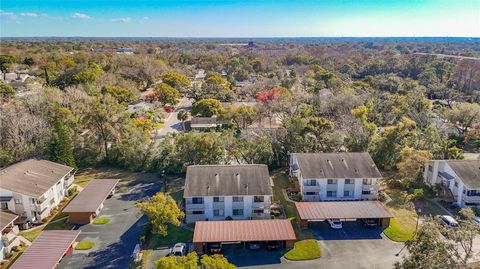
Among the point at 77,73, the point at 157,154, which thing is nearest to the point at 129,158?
the point at 157,154

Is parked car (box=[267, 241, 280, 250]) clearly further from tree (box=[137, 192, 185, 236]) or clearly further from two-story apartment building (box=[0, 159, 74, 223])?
two-story apartment building (box=[0, 159, 74, 223])

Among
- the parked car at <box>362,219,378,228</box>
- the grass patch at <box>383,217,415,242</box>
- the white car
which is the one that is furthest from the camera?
the parked car at <box>362,219,378,228</box>

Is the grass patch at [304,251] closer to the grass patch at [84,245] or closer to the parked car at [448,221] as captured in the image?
the parked car at [448,221]

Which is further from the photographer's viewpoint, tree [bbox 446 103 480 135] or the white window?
tree [bbox 446 103 480 135]

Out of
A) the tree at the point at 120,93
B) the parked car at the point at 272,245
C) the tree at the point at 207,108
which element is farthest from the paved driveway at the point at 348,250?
the tree at the point at 120,93

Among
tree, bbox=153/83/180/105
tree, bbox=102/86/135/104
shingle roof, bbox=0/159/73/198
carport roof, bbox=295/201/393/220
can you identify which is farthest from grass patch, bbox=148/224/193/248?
tree, bbox=153/83/180/105

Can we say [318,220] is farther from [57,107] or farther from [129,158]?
[57,107]
